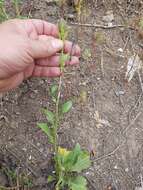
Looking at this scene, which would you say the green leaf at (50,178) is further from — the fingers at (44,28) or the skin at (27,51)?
the fingers at (44,28)

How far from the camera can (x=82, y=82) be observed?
2.26 m

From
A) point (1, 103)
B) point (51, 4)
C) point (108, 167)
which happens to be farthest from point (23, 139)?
point (51, 4)

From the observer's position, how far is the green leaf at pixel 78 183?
1.82m

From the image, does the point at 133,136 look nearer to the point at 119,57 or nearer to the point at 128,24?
the point at 119,57

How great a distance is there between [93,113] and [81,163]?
0.39 meters

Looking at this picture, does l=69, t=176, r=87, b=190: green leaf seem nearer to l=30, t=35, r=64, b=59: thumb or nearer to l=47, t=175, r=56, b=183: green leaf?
l=47, t=175, r=56, b=183: green leaf

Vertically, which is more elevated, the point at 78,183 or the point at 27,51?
the point at 27,51

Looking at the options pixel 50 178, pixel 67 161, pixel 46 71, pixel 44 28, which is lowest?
pixel 50 178

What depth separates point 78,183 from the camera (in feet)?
6.06

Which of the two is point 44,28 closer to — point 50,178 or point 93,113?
point 93,113

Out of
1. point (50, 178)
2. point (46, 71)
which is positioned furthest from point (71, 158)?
point (46, 71)


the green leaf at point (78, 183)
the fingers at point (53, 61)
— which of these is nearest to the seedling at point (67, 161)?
the green leaf at point (78, 183)

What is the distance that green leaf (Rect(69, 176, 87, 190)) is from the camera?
1.82 metres

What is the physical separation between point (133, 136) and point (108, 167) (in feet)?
0.67
